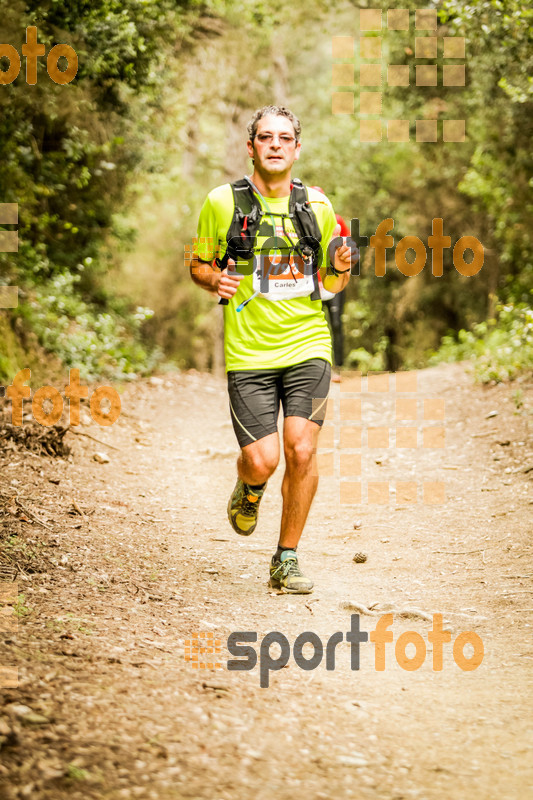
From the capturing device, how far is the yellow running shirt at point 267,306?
4.59 metres

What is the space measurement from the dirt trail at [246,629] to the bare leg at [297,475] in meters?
0.39

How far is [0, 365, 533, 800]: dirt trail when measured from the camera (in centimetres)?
256

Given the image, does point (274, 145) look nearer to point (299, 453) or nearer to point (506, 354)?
point (299, 453)

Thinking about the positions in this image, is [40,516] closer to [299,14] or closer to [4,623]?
[4,623]

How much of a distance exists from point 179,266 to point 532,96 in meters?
15.8

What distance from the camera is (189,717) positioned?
9.41ft

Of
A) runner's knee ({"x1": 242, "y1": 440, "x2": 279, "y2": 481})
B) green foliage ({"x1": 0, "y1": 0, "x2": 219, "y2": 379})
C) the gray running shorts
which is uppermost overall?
green foliage ({"x1": 0, "y1": 0, "x2": 219, "y2": 379})

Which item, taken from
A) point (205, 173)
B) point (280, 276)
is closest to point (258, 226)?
point (280, 276)

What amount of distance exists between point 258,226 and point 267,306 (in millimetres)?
448

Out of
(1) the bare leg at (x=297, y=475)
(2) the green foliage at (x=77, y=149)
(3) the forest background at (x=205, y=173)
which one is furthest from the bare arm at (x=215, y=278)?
(2) the green foliage at (x=77, y=149)

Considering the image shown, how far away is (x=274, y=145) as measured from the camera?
4.62 m

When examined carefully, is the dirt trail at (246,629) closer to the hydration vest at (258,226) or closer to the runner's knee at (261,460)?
the runner's knee at (261,460)

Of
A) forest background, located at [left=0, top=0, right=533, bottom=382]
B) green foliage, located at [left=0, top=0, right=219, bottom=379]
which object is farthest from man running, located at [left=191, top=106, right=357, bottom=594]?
green foliage, located at [left=0, top=0, right=219, bottom=379]

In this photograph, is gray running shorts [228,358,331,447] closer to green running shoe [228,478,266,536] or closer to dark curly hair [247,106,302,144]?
green running shoe [228,478,266,536]
